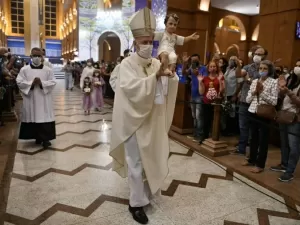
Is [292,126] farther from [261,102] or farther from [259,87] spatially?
[259,87]

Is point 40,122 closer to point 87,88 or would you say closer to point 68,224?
point 68,224

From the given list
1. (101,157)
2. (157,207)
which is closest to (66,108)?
(101,157)

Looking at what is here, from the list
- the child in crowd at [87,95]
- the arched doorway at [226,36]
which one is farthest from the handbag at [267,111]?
the arched doorway at [226,36]

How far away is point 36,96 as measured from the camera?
435 centimetres

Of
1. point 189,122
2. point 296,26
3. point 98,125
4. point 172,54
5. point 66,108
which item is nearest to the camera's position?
point 172,54

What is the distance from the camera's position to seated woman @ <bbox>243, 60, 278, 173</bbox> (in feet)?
11.0

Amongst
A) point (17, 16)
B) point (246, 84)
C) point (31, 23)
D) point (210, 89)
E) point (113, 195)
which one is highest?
point (17, 16)

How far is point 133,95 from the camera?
2314mm

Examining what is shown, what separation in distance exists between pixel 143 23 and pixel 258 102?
1886mm

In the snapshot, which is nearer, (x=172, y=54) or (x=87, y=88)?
(x=172, y=54)

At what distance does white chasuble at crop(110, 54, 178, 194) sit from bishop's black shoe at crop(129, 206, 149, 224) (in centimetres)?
19

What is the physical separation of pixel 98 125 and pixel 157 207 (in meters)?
3.73

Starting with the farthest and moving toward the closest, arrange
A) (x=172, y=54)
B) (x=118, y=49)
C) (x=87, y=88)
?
(x=118, y=49), (x=87, y=88), (x=172, y=54)

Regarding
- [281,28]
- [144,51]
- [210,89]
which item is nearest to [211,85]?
[210,89]
